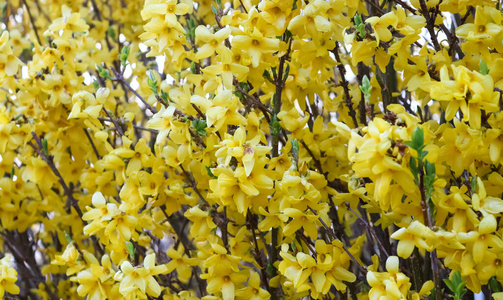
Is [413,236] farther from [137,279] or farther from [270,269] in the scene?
[137,279]

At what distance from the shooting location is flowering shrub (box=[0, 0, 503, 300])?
4.09 feet

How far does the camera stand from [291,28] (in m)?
1.54

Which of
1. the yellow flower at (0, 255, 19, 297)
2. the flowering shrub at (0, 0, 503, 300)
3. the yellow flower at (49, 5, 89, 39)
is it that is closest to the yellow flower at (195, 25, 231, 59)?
the flowering shrub at (0, 0, 503, 300)

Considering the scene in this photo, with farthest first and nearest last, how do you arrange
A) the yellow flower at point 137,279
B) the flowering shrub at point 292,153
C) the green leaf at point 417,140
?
the yellow flower at point 137,279 → the flowering shrub at point 292,153 → the green leaf at point 417,140

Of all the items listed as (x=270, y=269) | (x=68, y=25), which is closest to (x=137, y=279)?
(x=270, y=269)

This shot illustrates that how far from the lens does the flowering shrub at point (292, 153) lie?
125cm

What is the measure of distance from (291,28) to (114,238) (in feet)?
2.83

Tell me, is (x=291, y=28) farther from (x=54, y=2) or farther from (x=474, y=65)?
(x=54, y=2)

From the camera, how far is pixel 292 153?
1715 millimetres

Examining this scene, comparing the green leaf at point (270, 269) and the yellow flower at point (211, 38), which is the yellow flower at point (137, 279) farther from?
the yellow flower at point (211, 38)

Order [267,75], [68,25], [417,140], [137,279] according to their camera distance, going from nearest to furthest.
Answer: [417,140] < [137,279] < [267,75] < [68,25]

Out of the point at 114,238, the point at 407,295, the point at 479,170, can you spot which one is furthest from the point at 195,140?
the point at 479,170

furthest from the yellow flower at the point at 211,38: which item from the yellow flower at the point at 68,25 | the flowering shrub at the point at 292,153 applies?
the yellow flower at the point at 68,25

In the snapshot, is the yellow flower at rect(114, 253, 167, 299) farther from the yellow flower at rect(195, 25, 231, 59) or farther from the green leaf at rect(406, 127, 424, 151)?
the green leaf at rect(406, 127, 424, 151)
